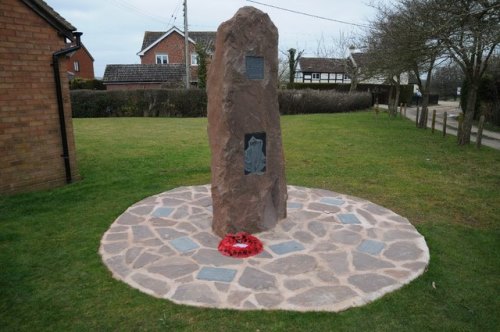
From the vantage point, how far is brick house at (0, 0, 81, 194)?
5785 millimetres

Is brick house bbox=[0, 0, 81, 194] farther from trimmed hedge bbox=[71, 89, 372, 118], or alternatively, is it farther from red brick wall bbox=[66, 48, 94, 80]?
red brick wall bbox=[66, 48, 94, 80]

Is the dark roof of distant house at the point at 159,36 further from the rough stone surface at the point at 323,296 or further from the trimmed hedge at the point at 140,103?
the rough stone surface at the point at 323,296

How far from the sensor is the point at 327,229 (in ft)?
16.0

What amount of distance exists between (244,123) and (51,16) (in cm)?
408

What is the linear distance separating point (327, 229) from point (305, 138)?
27.2ft

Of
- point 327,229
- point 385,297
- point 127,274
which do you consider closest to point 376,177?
point 327,229

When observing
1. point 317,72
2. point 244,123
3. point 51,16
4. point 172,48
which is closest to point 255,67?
point 244,123

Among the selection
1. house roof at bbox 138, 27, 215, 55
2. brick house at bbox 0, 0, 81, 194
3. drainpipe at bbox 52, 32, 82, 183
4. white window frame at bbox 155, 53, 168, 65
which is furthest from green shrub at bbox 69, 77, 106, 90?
brick house at bbox 0, 0, 81, 194

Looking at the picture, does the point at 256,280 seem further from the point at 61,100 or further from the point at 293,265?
the point at 61,100

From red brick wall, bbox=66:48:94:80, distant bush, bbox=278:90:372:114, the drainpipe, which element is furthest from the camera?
red brick wall, bbox=66:48:94:80

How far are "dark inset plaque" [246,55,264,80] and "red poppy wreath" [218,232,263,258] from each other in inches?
75.7

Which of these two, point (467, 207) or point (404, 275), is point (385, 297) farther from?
point (467, 207)

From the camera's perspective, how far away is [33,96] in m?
6.15

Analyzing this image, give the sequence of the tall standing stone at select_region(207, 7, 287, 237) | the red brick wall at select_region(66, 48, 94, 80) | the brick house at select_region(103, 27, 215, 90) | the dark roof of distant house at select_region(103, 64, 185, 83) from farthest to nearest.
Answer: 1. the red brick wall at select_region(66, 48, 94, 80)
2. the dark roof of distant house at select_region(103, 64, 185, 83)
3. the brick house at select_region(103, 27, 215, 90)
4. the tall standing stone at select_region(207, 7, 287, 237)
